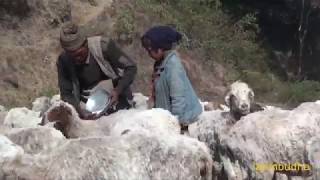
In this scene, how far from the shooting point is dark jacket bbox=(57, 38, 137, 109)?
3.97 metres

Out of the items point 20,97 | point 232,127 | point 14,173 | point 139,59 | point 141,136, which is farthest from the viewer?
point 139,59

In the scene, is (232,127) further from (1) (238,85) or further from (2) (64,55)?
(2) (64,55)

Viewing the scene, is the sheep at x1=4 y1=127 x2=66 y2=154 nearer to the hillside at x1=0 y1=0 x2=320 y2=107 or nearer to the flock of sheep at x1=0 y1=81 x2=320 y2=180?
the flock of sheep at x1=0 y1=81 x2=320 y2=180

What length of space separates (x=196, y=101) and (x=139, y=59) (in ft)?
18.4

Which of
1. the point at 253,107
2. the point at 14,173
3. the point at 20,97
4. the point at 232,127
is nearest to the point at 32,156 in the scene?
the point at 14,173

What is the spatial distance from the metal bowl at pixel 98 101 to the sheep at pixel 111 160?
1.14 m

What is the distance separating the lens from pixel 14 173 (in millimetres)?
2562

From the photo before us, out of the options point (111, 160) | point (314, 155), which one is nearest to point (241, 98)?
point (314, 155)

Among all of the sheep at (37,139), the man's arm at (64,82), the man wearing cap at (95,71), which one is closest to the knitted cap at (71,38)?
the man wearing cap at (95,71)

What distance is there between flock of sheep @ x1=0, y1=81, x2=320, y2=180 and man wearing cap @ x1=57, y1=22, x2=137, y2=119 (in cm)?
52

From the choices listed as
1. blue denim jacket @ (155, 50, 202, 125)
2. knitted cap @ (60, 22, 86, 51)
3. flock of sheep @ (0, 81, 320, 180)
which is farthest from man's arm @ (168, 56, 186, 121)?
knitted cap @ (60, 22, 86, 51)

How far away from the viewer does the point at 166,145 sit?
270 centimetres

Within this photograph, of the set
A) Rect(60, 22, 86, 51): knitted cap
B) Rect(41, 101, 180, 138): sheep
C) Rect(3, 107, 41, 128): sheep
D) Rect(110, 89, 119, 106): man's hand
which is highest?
Rect(60, 22, 86, 51): knitted cap

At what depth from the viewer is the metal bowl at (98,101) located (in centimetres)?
386
